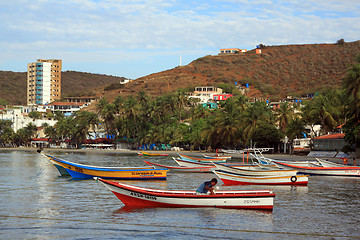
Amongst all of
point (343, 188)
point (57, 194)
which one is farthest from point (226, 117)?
point (57, 194)

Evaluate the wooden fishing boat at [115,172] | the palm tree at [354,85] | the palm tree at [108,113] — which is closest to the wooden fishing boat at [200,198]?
the wooden fishing boat at [115,172]

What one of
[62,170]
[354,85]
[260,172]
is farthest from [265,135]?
[260,172]

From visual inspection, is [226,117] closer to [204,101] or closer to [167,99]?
[167,99]

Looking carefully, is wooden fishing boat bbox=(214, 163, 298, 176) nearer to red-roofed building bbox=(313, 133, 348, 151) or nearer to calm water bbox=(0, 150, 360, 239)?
calm water bbox=(0, 150, 360, 239)

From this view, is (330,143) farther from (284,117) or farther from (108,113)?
(108,113)

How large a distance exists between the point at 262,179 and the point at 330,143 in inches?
1834

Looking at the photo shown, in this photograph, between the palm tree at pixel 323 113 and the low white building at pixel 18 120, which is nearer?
the palm tree at pixel 323 113

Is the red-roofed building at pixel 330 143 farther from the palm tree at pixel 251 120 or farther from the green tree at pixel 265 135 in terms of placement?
the palm tree at pixel 251 120

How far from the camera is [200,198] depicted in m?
24.6

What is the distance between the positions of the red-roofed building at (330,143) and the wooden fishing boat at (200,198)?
5616 cm

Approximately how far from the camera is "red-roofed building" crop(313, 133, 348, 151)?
256ft

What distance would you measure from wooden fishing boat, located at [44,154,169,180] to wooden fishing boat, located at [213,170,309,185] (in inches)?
253

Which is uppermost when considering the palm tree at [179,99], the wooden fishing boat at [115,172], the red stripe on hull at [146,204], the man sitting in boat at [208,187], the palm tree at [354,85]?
the palm tree at [179,99]

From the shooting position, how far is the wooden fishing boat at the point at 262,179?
37406mm
